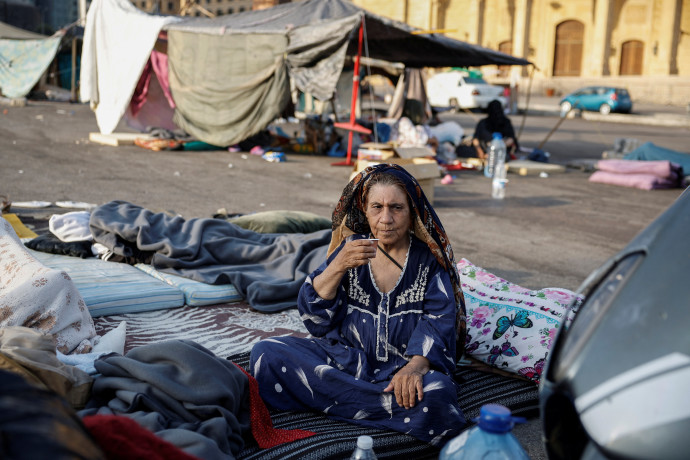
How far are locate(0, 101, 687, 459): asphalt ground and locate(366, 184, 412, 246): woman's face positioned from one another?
2823 millimetres

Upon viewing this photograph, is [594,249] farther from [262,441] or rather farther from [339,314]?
[262,441]

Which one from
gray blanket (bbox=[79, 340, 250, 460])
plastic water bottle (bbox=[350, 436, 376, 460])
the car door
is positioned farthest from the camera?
the car door

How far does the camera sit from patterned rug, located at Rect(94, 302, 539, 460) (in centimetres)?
269

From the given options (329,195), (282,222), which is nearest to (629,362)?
(282,222)

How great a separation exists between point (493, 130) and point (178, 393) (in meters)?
10.9

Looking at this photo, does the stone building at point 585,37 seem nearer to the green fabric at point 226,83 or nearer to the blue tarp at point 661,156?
the green fabric at point 226,83

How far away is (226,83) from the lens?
42.5 ft

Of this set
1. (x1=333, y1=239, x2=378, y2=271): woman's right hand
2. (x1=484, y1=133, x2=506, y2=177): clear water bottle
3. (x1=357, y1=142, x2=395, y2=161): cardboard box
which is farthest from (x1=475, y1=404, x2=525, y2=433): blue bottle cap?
(x1=484, y1=133, x2=506, y2=177): clear water bottle

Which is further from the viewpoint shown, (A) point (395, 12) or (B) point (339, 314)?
(A) point (395, 12)

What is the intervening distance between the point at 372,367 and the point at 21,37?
2574 centimetres

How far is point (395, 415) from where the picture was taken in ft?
9.33

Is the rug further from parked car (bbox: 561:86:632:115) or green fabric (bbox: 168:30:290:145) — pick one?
parked car (bbox: 561:86:632:115)

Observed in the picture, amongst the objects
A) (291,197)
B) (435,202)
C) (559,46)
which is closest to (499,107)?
(435,202)

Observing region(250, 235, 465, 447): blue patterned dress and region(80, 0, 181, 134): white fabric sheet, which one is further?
region(80, 0, 181, 134): white fabric sheet
